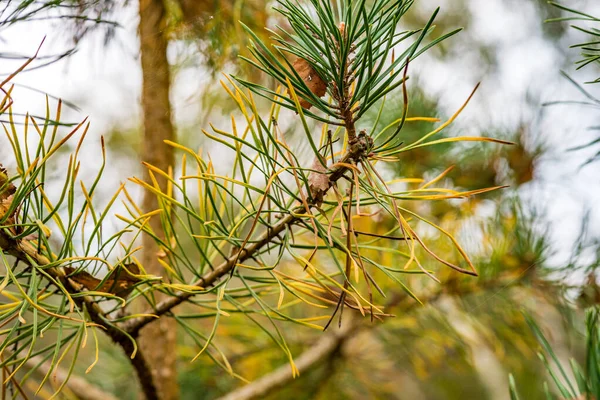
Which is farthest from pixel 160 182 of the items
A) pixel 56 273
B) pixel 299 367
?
pixel 299 367

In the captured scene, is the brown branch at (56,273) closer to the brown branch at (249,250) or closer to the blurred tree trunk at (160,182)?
the brown branch at (249,250)

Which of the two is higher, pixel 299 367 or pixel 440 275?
pixel 440 275

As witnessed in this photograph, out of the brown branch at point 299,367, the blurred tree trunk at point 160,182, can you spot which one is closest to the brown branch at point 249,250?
the blurred tree trunk at point 160,182

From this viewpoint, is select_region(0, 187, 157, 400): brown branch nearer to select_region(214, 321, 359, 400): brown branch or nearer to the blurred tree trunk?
the blurred tree trunk

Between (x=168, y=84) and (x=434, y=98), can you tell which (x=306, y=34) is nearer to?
(x=168, y=84)

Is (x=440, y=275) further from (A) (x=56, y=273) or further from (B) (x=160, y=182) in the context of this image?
(A) (x=56, y=273)

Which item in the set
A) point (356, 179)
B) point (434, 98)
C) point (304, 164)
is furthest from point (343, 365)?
point (356, 179)
